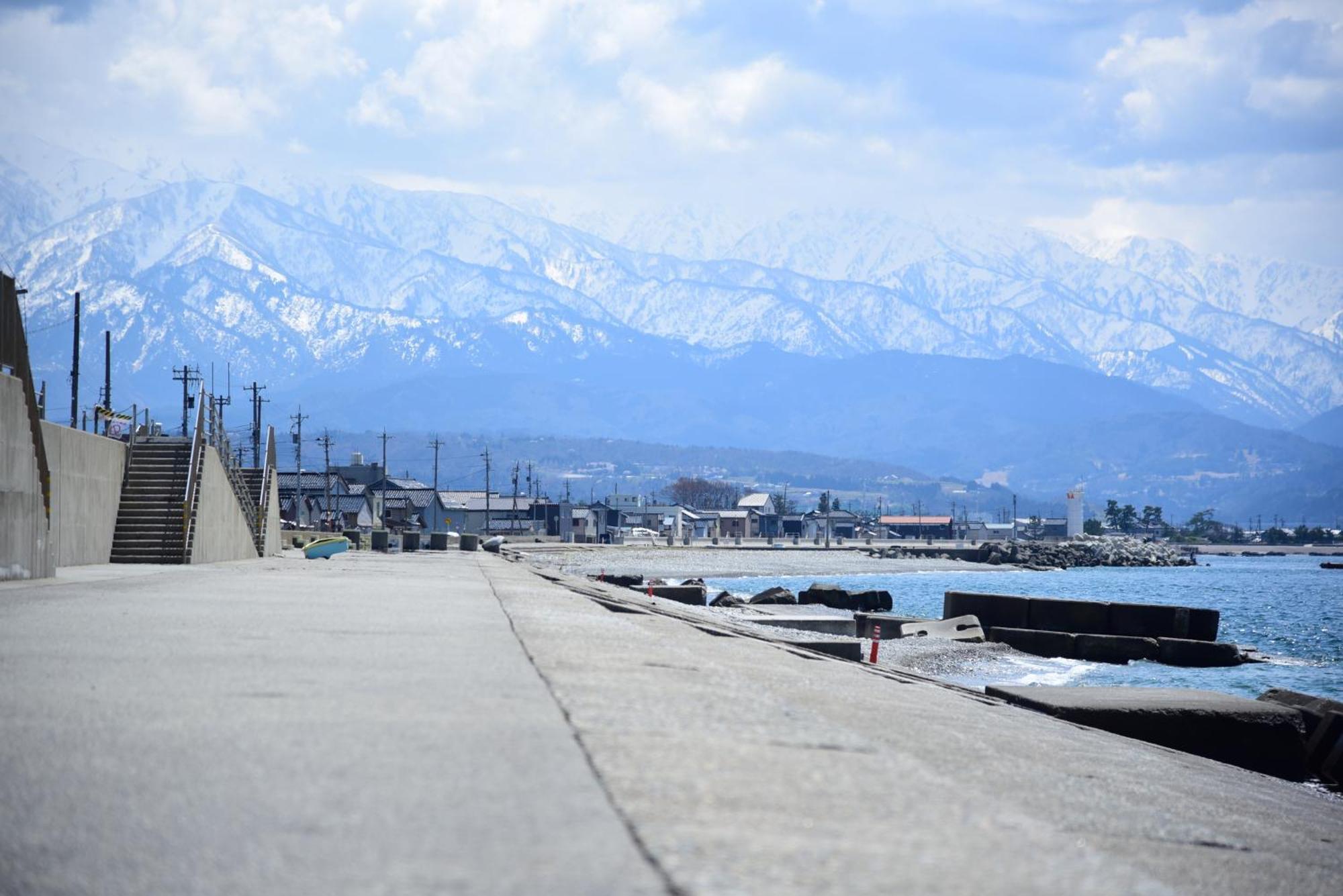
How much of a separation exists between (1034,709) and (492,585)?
11.2 metres

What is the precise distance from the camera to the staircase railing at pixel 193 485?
94.3ft

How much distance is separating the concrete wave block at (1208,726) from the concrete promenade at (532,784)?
3568mm

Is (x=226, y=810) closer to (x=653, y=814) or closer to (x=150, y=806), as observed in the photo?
(x=150, y=806)

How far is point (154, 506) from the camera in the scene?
30.2 metres

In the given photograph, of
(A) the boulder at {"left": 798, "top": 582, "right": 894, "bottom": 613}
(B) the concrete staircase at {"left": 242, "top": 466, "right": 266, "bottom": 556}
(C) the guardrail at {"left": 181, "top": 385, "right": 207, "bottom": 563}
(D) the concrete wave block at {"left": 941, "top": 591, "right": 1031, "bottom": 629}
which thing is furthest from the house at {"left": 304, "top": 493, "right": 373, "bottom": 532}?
(C) the guardrail at {"left": 181, "top": 385, "right": 207, "bottom": 563}

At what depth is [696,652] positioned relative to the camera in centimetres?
1342

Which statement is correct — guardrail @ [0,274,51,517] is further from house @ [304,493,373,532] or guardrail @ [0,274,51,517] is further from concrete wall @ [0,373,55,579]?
house @ [304,493,373,532]

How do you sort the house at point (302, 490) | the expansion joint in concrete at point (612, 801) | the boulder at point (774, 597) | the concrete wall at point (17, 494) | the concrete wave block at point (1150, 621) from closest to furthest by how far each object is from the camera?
the expansion joint in concrete at point (612, 801)
the concrete wall at point (17, 494)
the concrete wave block at point (1150, 621)
the boulder at point (774, 597)
the house at point (302, 490)

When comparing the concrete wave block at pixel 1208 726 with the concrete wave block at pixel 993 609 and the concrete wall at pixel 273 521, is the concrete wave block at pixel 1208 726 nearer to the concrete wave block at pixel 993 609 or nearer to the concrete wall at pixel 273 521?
the concrete wave block at pixel 993 609

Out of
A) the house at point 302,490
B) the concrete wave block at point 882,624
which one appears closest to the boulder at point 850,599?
the concrete wave block at point 882,624

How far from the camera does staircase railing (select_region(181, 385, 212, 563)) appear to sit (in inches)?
1132

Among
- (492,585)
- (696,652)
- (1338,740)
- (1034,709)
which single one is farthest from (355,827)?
(492,585)

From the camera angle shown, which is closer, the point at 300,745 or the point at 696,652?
the point at 300,745

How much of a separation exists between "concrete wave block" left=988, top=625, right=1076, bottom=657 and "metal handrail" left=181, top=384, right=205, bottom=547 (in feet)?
70.9
